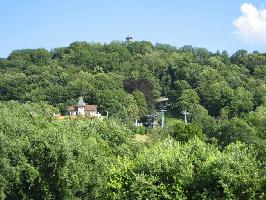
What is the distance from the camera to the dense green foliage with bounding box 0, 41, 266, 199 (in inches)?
1005

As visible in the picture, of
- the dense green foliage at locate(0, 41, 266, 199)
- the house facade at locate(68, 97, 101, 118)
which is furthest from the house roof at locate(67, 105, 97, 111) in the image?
the dense green foliage at locate(0, 41, 266, 199)

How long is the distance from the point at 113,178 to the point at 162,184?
323cm

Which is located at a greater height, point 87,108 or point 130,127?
point 87,108

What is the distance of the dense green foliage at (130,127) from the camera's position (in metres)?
25.5

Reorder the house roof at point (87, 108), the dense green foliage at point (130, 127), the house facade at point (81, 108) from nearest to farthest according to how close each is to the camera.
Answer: the dense green foliage at point (130, 127), the house facade at point (81, 108), the house roof at point (87, 108)

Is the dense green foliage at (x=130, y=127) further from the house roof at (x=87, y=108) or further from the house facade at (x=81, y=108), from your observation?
the house facade at (x=81, y=108)

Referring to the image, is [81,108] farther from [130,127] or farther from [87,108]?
[130,127]

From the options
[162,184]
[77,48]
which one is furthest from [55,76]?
[162,184]

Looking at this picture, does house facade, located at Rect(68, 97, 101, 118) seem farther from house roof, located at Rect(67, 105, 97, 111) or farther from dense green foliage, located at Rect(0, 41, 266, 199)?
dense green foliage, located at Rect(0, 41, 266, 199)

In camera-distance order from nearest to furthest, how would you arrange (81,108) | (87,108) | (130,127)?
1. (130,127)
2. (87,108)
3. (81,108)

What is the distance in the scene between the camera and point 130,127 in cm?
9081

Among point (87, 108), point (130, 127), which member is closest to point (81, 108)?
point (87, 108)

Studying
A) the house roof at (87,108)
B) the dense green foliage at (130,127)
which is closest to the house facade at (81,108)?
the house roof at (87,108)

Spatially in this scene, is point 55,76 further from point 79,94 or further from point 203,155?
point 203,155
